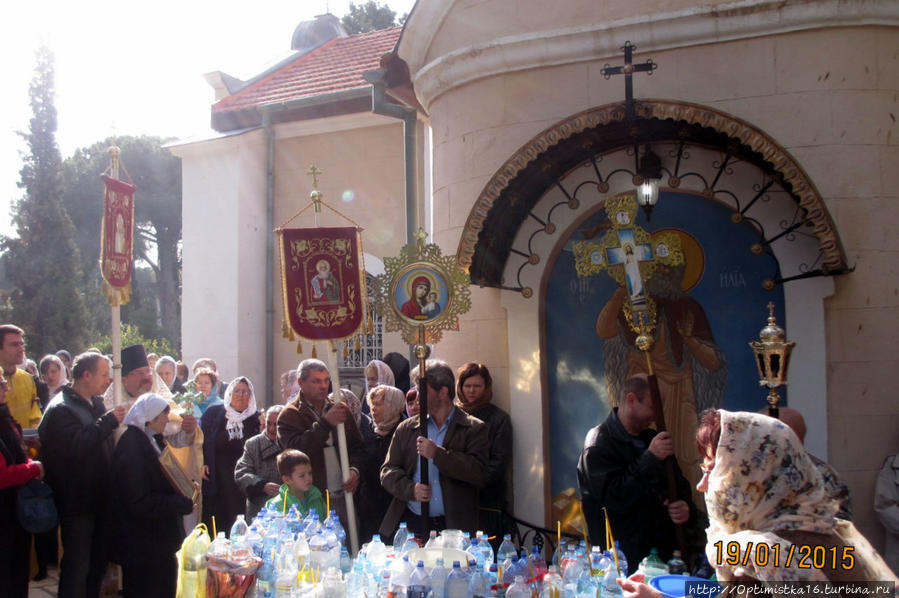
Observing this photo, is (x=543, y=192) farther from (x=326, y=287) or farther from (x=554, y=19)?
(x=326, y=287)

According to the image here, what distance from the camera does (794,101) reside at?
5.27m

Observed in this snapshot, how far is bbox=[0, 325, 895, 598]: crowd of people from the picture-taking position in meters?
4.35

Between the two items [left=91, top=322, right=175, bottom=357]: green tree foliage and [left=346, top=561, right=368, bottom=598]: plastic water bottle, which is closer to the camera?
[left=346, top=561, right=368, bottom=598]: plastic water bottle

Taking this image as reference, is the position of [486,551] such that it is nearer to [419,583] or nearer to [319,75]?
[419,583]

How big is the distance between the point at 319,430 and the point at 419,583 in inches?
71.4

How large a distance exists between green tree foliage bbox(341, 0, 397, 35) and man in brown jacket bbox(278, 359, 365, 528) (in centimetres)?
2212

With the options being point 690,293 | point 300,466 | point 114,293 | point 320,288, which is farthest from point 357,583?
point 114,293

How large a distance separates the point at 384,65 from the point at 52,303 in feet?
69.7

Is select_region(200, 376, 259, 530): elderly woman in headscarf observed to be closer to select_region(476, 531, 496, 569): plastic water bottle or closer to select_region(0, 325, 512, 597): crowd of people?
select_region(0, 325, 512, 597): crowd of people

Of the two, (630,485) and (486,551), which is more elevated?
(630,485)

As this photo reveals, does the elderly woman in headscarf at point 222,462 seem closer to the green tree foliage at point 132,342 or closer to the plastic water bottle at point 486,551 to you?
the plastic water bottle at point 486,551

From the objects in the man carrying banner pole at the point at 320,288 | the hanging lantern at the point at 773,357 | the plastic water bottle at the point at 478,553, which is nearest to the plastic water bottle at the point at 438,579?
the plastic water bottle at the point at 478,553

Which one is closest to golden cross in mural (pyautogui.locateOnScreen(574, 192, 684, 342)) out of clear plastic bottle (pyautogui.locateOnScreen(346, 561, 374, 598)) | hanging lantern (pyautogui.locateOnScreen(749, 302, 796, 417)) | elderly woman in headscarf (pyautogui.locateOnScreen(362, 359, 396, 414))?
hanging lantern (pyautogui.locateOnScreen(749, 302, 796, 417))

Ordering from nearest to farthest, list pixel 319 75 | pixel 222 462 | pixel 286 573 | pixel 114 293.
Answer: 1. pixel 286 573
2. pixel 114 293
3. pixel 222 462
4. pixel 319 75
